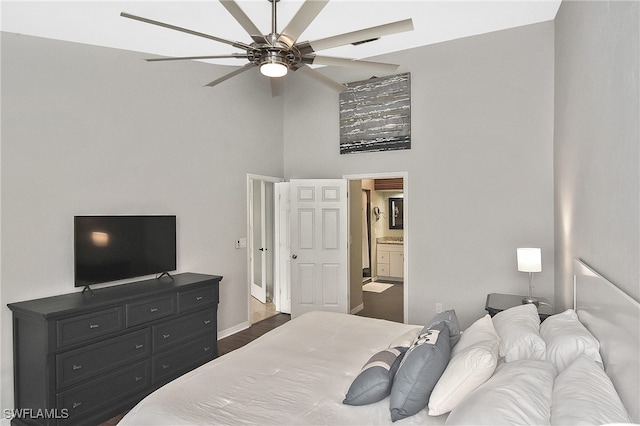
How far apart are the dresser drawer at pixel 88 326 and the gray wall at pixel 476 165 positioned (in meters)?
3.28

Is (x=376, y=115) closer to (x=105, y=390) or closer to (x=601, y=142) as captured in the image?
(x=601, y=142)

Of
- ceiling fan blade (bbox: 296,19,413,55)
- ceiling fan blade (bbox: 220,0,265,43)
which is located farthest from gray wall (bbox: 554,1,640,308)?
ceiling fan blade (bbox: 220,0,265,43)

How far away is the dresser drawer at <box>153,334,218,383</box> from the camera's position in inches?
132

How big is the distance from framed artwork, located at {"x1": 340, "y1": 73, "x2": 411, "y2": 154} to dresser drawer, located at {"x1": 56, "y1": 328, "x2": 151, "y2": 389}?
11.2 ft

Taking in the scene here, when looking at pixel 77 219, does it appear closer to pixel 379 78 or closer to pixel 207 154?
pixel 207 154

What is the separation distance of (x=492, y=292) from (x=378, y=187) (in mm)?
4416

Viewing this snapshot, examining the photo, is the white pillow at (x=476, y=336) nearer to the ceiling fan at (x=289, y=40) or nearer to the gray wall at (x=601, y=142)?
the gray wall at (x=601, y=142)

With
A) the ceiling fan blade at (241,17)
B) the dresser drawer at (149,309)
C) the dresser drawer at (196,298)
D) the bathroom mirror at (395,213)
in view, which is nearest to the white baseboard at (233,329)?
the dresser drawer at (196,298)

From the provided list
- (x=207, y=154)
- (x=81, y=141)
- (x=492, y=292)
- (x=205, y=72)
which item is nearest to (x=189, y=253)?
(x=207, y=154)

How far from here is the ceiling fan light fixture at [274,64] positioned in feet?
7.56

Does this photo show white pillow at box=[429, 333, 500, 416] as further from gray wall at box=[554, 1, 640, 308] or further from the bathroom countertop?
the bathroom countertop

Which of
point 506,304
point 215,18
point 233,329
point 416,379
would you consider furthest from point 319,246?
point 416,379

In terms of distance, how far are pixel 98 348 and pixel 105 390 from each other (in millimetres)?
341

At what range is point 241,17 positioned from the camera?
82.6 inches
